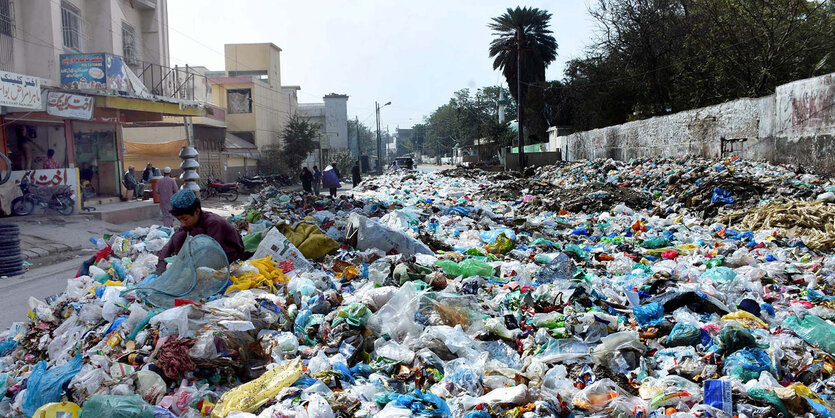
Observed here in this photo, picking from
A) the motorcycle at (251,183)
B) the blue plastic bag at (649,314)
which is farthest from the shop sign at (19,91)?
the motorcycle at (251,183)

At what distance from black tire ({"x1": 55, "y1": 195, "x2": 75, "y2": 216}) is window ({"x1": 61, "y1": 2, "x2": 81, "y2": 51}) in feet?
13.7

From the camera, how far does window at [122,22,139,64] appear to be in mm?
17281

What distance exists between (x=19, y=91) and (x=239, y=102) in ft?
75.0

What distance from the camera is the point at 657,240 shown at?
702 cm

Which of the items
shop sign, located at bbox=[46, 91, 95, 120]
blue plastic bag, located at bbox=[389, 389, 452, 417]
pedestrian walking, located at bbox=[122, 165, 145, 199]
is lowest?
blue plastic bag, located at bbox=[389, 389, 452, 417]

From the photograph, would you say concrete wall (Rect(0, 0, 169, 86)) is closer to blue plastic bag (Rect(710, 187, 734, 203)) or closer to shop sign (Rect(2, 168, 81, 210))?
shop sign (Rect(2, 168, 81, 210))

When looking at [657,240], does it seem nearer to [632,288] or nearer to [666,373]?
[632,288]

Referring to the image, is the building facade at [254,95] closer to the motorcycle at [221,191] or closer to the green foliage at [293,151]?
the green foliage at [293,151]

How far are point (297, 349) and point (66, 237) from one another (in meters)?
9.08

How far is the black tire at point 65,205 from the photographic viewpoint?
1246 cm

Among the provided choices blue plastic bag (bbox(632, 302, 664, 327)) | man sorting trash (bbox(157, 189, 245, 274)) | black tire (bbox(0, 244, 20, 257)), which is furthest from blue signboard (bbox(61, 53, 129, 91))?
blue plastic bag (bbox(632, 302, 664, 327))

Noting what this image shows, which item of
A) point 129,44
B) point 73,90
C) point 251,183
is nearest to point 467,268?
point 73,90

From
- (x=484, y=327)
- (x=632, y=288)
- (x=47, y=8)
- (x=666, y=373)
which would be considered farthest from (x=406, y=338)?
(x=47, y=8)

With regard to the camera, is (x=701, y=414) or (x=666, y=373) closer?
(x=701, y=414)
